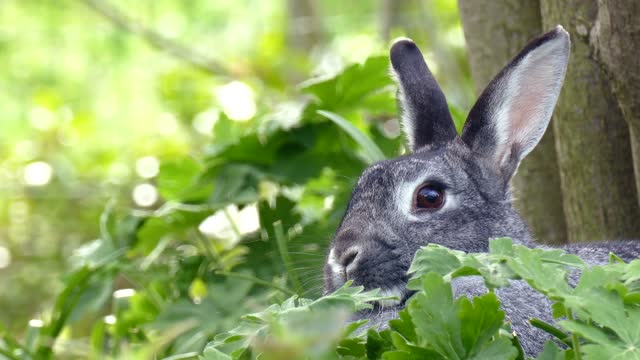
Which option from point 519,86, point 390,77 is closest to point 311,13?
point 390,77

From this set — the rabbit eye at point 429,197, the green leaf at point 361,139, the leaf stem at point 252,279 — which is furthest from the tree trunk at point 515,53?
the leaf stem at point 252,279

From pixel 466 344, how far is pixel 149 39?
5.87m

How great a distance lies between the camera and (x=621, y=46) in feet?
11.9

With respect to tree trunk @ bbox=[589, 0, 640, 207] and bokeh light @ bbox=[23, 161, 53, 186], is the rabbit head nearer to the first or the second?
tree trunk @ bbox=[589, 0, 640, 207]

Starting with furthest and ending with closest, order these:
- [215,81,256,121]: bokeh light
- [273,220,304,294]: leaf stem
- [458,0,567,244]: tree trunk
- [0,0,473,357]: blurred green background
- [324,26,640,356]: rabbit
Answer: [215,81,256,121]: bokeh light
[458,0,567,244]: tree trunk
[0,0,473,357]: blurred green background
[273,220,304,294]: leaf stem
[324,26,640,356]: rabbit

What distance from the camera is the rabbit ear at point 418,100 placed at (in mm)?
4188

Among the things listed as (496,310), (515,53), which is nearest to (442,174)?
(515,53)

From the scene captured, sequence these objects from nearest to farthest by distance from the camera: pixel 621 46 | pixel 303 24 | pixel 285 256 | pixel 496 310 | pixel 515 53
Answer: pixel 496 310
pixel 621 46
pixel 285 256
pixel 515 53
pixel 303 24

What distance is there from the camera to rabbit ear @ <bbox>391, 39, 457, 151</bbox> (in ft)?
13.7

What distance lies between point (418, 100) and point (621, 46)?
820mm

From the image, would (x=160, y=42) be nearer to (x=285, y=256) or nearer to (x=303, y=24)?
(x=303, y=24)

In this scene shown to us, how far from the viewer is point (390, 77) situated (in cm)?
454

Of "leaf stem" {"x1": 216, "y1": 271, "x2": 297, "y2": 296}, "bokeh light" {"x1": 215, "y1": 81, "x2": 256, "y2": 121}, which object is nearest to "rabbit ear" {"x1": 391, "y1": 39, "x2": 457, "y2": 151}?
"leaf stem" {"x1": 216, "y1": 271, "x2": 297, "y2": 296}

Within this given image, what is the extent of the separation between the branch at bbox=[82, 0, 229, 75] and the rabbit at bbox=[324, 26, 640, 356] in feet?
12.6
